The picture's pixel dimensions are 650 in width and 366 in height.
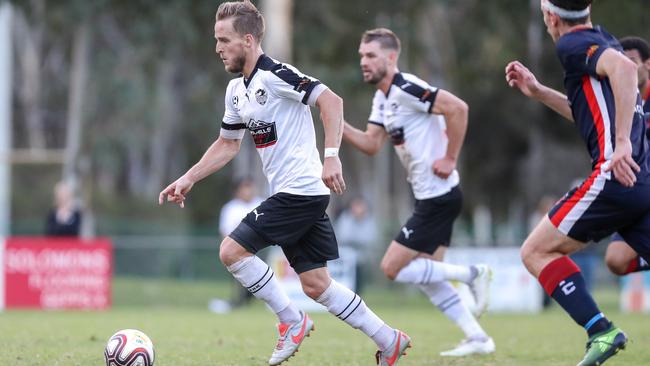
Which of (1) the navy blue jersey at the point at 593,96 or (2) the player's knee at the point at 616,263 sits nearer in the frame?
(1) the navy blue jersey at the point at 593,96

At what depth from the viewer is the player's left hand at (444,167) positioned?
30.5 ft

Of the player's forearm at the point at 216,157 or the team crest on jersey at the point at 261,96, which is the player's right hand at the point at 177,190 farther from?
the team crest on jersey at the point at 261,96

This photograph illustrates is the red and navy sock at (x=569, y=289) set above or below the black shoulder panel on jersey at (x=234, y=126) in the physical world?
below

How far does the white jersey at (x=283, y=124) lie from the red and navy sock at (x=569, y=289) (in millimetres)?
1540

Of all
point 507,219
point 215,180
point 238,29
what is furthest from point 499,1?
point 215,180

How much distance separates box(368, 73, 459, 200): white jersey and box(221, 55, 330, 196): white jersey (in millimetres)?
2228

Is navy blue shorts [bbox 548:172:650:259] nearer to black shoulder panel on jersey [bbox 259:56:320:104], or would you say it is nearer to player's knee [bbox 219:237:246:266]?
black shoulder panel on jersey [bbox 259:56:320:104]

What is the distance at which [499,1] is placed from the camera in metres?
27.3

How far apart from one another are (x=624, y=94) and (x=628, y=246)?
245 centimetres

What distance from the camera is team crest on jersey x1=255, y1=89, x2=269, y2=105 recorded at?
23.6 ft

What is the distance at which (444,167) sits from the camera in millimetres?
9289

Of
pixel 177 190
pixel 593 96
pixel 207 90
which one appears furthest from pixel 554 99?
pixel 207 90

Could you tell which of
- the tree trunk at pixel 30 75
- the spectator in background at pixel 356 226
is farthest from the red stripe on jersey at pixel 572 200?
the tree trunk at pixel 30 75

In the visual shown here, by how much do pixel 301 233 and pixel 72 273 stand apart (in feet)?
39.6
